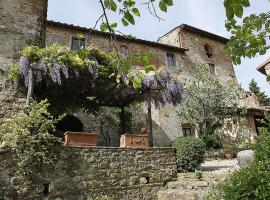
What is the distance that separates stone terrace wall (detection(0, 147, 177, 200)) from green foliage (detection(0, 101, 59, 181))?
8.7 inches

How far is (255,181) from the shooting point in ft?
14.3

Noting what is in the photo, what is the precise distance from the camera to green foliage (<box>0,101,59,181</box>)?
562 centimetres

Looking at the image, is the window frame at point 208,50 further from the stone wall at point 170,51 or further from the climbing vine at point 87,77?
the climbing vine at point 87,77

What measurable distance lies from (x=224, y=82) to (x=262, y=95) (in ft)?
28.6

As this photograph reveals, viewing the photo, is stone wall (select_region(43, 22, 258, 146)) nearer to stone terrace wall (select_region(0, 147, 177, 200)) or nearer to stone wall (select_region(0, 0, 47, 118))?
stone wall (select_region(0, 0, 47, 118))

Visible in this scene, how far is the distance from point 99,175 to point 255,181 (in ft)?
11.4

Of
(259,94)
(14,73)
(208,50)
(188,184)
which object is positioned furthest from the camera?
(259,94)

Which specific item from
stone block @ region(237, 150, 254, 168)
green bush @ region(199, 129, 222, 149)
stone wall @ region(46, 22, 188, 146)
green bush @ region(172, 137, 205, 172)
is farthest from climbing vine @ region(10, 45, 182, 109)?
green bush @ region(199, 129, 222, 149)

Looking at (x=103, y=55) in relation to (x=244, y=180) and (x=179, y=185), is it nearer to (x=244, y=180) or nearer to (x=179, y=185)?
(x=179, y=185)

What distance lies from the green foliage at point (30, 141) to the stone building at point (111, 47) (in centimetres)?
186

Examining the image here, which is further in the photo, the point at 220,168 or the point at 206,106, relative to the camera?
the point at 206,106

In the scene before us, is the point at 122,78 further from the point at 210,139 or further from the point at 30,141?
the point at 210,139

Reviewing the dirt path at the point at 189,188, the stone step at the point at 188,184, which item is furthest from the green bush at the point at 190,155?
the stone step at the point at 188,184

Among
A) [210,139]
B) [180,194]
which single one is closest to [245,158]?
[180,194]
